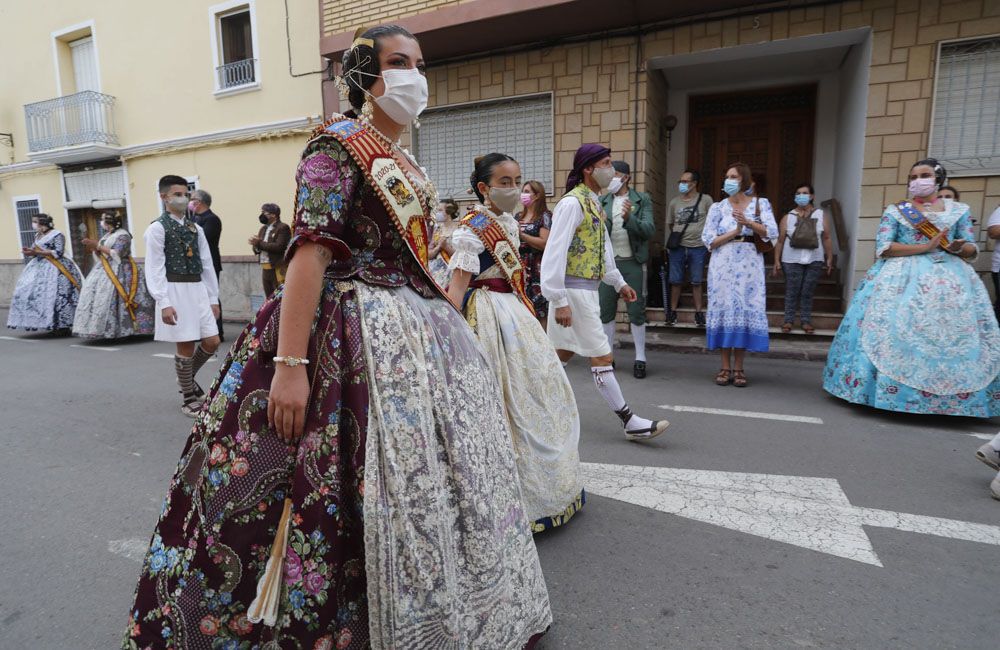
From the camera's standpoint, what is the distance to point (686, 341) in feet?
24.7

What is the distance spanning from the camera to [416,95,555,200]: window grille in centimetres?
896

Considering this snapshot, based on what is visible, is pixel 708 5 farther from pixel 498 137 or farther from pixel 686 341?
pixel 686 341

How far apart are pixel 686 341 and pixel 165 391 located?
5821 mm

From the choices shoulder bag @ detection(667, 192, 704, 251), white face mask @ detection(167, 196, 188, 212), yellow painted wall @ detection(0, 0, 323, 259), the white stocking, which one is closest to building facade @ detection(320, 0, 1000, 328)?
shoulder bag @ detection(667, 192, 704, 251)

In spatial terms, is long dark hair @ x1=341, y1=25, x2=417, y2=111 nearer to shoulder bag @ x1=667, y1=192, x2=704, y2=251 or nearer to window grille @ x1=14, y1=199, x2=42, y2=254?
shoulder bag @ x1=667, y1=192, x2=704, y2=251

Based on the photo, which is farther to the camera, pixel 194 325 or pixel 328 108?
pixel 328 108

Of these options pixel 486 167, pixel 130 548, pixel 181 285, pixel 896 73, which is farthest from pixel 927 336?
pixel 181 285

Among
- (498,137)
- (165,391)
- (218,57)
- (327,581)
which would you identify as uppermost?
(218,57)

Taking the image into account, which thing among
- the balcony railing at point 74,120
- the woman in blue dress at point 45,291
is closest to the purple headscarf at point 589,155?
the woman in blue dress at point 45,291

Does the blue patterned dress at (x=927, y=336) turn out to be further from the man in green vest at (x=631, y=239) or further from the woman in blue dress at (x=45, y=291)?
the woman in blue dress at (x=45, y=291)

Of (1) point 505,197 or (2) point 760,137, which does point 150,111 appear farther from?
(1) point 505,197

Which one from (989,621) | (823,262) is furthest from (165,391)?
(823,262)

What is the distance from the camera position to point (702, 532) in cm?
282

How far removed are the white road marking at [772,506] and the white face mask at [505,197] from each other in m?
1.60
